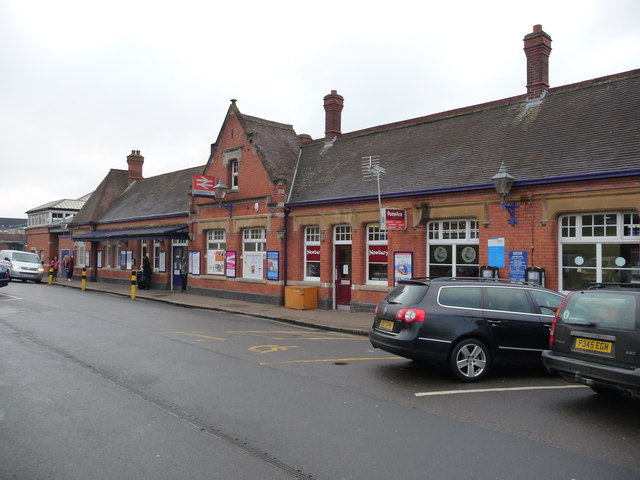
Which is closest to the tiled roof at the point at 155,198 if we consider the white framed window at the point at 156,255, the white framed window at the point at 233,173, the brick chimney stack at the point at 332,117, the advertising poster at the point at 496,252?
the white framed window at the point at 156,255

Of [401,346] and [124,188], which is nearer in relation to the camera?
[401,346]

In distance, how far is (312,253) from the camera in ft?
62.1

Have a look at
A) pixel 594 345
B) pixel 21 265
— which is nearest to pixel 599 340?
Answer: pixel 594 345

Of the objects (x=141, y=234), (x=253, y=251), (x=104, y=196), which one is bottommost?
(x=253, y=251)

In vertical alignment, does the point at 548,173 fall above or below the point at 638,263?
above

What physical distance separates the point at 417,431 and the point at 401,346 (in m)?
2.42

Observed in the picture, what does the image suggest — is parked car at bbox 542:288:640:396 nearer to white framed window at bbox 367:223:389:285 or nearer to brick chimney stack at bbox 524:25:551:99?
white framed window at bbox 367:223:389:285

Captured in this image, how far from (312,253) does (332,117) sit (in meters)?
6.48

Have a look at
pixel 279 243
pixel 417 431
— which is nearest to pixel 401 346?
pixel 417 431

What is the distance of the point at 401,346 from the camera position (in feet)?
26.0

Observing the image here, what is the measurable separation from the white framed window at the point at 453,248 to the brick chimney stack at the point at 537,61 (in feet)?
16.0

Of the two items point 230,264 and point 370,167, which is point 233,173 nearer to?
point 230,264

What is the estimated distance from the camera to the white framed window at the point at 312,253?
1881 centimetres

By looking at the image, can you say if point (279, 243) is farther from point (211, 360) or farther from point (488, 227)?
point (211, 360)
